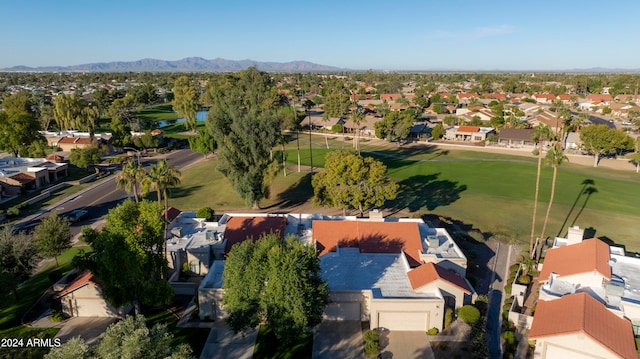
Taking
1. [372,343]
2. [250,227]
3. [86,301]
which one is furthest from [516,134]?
[86,301]

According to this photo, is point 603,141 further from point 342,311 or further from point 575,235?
point 342,311

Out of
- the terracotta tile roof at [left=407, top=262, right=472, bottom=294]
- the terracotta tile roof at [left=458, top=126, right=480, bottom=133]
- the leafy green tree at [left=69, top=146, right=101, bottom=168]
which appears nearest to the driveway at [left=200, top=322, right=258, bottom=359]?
the terracotta tile roof at [left=407, top=262, right=472, bottom=294]

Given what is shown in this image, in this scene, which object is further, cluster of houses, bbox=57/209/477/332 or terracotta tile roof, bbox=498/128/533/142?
terracotta tile roof, bbox=498/128/533/142

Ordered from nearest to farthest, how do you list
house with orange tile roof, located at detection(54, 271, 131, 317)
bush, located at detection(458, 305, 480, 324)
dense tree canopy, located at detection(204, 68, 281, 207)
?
bush, located at detection(458, 305, 480, 324) → house with orange tile roof, located at detection(54, 271, 131, 317) → dense tree canopy, located at detection(204, 68, 281, 207)

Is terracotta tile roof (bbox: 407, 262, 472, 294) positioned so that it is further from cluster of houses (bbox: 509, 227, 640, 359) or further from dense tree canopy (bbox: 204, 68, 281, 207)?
dense tree canopy (bbox: 204, 68, 281, 207)

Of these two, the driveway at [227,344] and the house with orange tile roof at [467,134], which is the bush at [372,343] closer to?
the driveway at [227,344]

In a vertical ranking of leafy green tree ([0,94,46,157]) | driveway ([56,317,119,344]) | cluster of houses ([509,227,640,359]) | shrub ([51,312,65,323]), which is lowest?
driveway ([56,317,119,344])

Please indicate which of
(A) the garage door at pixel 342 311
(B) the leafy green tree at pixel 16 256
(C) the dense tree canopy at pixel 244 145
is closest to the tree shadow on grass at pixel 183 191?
(C) the dense tree canopy at pixel 244 145

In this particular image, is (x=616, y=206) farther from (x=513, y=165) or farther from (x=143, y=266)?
(x=143, y=266)
